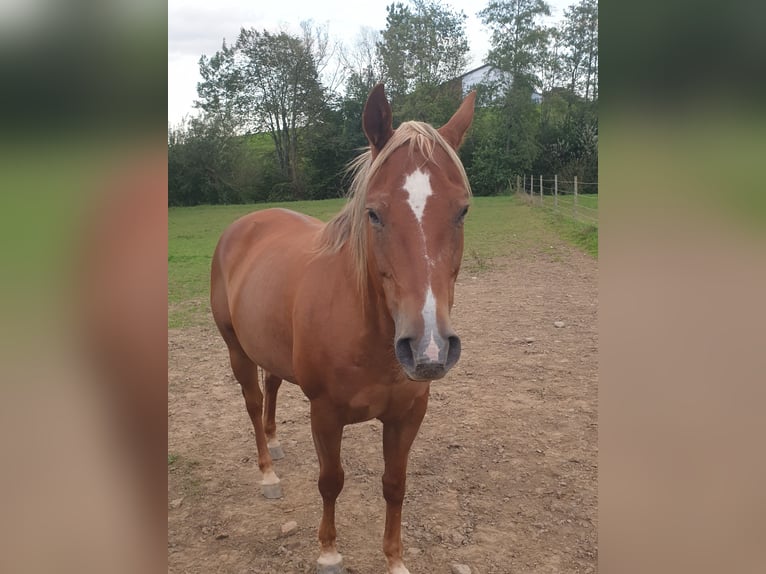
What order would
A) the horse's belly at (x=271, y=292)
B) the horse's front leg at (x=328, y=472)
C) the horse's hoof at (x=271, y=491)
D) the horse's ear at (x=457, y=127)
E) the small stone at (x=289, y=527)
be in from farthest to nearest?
the horse's hoof at (x=271, y=491) → the small stone at (x=289, y=527) → the horse's belly at (x=271, y=292) → the horse's front leg at (x=328, y=472) → the horse's ear at (x=457, y=127)

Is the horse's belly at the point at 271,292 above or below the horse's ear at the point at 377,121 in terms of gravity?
below

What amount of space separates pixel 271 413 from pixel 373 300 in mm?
1984

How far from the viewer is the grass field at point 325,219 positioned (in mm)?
8445

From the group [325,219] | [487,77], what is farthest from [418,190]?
[487,77]

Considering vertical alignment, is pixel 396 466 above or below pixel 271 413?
above

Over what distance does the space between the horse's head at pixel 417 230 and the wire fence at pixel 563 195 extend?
10181mm

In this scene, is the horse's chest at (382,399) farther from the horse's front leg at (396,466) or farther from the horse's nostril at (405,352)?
the horse's nostril at (405,352)

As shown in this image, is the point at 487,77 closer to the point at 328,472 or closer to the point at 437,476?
the point at 437,476

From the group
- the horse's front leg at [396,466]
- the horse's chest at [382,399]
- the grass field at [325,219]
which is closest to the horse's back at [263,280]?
the horse's chest at [382,399]

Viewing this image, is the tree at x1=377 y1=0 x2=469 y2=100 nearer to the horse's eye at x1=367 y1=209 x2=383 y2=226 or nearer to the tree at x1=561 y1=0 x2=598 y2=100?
the tree at x1=561 y1=0 x2=598 y2=100

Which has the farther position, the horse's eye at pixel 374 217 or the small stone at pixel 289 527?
the small stone at pixel 289 527

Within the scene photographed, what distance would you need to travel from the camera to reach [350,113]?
19.5m

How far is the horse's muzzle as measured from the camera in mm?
1452
